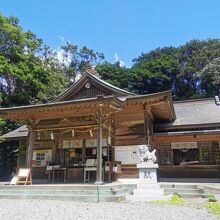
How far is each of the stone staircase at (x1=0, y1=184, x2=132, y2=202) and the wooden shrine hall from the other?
190 cm

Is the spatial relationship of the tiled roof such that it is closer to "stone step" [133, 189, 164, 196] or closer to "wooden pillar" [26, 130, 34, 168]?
"stone step" [133, 189, 164, 196]

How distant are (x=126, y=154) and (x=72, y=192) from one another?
15.1 ft

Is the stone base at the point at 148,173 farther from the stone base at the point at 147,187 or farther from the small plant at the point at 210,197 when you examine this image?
the small plant at the point at 210,197

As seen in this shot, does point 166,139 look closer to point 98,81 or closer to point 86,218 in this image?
point 98,81

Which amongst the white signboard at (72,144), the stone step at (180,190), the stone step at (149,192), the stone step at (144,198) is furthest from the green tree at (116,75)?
the stone step at (144,198)

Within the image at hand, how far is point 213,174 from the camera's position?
48.5 feet

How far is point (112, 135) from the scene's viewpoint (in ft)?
46.2

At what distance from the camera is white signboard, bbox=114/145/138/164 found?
13633mm

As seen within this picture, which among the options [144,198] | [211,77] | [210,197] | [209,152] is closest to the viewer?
[210,197]

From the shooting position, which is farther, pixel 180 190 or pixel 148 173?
pixel 180 190

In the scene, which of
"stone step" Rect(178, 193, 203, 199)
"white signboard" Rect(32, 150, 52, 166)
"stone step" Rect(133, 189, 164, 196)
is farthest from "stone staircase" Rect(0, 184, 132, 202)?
"white signboard" Rect(32, 150, 52, 166)

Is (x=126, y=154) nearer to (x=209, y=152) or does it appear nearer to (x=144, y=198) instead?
(x=144, y=198)

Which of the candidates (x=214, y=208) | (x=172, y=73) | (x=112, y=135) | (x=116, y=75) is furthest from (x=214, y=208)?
(x=172, y=73)

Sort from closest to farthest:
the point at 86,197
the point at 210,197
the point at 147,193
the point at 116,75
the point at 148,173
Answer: the point at 210,197
the point at 86,197
the point at 147,193
the point at 148,173
the point at 116,75
